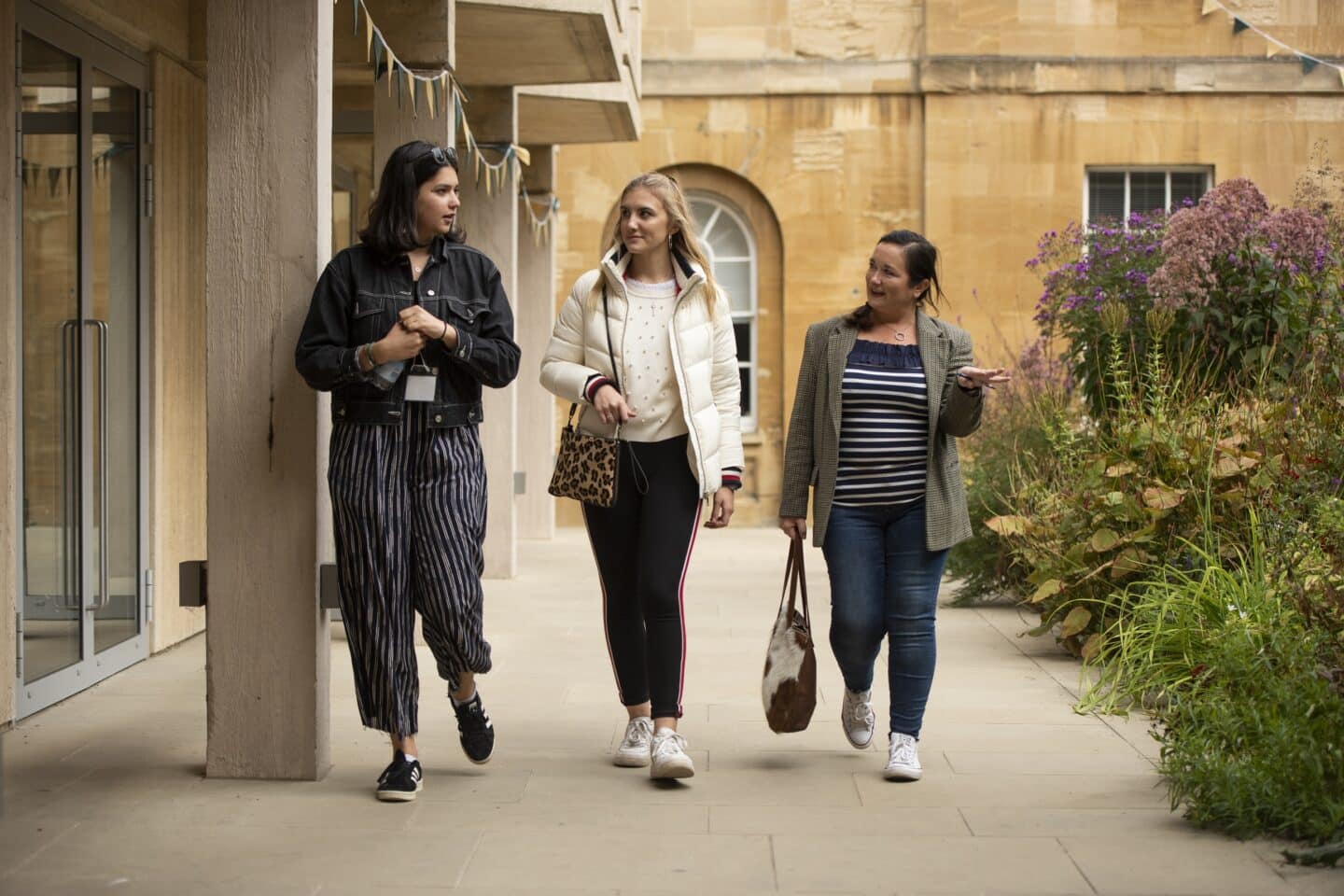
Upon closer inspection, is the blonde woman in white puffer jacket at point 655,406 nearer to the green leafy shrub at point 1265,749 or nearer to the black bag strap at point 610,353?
the black bag strap at point 610,353

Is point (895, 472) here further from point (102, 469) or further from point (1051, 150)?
point (1051, 150)

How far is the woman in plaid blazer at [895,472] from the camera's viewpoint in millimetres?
5711

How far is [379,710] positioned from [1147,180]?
15.6m

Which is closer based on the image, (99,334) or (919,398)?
(919,398)

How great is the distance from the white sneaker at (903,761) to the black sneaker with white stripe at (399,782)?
156 cm

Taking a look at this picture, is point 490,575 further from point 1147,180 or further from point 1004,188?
point 1147,180

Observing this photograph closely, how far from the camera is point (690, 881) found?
14.7ft

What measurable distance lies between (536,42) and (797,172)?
900 cm

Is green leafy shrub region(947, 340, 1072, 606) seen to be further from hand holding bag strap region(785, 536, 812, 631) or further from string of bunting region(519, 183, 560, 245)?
string of bunting region(519, 183, 560, 245)

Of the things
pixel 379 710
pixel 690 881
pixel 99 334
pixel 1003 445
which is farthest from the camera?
pixel 1003 445

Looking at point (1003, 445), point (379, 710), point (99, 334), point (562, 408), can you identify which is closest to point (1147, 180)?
point (562, 408)

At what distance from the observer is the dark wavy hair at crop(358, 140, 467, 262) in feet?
17.7

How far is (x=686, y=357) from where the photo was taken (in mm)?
5656

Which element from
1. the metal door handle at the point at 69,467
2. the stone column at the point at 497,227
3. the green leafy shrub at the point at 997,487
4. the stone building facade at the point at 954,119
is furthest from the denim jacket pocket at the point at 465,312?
the stone building facade at the point at 954,119
